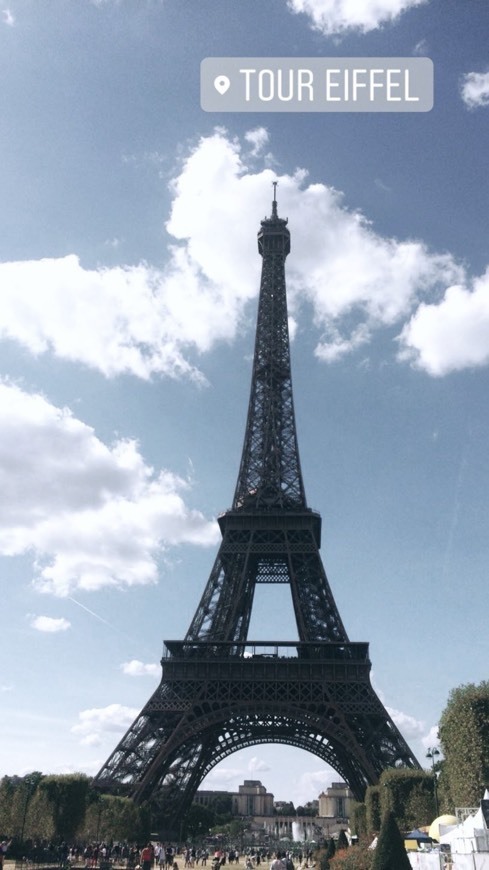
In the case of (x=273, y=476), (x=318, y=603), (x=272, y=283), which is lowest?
(x=318, y=603)

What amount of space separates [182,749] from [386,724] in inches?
690


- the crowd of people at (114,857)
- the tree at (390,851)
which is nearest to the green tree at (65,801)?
the crowd of people at (114,857)

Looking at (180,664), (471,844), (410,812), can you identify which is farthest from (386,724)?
(471,844)

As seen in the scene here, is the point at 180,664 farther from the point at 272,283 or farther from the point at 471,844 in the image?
the point at 272,283

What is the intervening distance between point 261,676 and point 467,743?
2318 centimetres

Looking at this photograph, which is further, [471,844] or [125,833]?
[125,833]

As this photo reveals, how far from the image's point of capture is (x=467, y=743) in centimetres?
4244

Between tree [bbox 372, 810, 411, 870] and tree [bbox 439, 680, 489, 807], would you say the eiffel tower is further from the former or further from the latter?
tree [bbox 372, 810, 411, 870]

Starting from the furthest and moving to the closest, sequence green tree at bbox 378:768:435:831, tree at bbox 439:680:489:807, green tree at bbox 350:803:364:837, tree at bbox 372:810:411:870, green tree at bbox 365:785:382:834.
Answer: green tree at bbox 350:803:364:837 < green tree at bbox 365:785:382:834 < green tree at bbox 378:768:435:831 < tree at bbox 439:680:489:807 < tree at bbox 372:810:411:870

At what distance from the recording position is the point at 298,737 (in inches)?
2977

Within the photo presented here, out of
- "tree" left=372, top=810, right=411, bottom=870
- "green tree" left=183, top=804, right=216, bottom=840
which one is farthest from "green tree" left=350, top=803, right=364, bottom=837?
"green tree" left=183, top=804, right=216, bottom=840

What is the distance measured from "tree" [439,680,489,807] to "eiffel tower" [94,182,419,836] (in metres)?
14.5

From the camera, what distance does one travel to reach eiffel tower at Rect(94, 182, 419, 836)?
59.0 meters

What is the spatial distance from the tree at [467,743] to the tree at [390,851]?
16418mm
